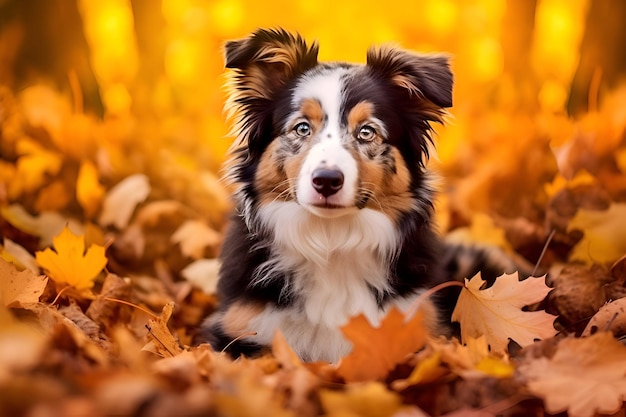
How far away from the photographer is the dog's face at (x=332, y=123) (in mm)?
2842

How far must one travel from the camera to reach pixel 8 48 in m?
5.35

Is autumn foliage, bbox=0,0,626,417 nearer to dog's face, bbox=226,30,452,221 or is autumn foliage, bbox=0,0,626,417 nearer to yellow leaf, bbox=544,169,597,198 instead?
yellow leaf, bbox=544,169,597,198

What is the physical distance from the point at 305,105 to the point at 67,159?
2.84 m

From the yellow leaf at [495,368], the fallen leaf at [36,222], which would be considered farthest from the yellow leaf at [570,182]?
the fallen leaf at [36,222]

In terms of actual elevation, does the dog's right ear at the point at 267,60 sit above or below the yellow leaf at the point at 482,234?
above

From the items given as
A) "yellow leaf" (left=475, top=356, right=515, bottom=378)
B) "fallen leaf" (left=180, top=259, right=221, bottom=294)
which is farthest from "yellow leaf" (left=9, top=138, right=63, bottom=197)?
"yellow leaf" (left=475, top=356, right=515, bottom=378)

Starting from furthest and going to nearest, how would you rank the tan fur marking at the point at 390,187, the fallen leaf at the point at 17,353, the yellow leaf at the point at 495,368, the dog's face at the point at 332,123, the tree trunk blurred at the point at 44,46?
the tree trunk blurred at the point at 44,46, the tan fur marking at the point at 390,187, the dog's face at the point at 332,123, the yellow leaf at the point at 495,368, the fallen leaf at the point at 17,353

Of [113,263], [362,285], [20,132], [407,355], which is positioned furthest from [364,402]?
[20,132]

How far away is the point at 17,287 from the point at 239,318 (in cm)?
88

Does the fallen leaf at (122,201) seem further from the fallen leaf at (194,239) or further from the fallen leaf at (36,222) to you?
the fallen leaf at (36,222)

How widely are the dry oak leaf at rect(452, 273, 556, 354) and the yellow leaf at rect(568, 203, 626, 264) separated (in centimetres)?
106

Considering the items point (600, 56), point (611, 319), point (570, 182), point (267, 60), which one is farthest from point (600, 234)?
point (600, 56)

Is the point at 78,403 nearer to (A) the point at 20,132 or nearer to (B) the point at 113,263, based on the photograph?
(B) the point at 113,263

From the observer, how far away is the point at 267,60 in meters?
3.19
